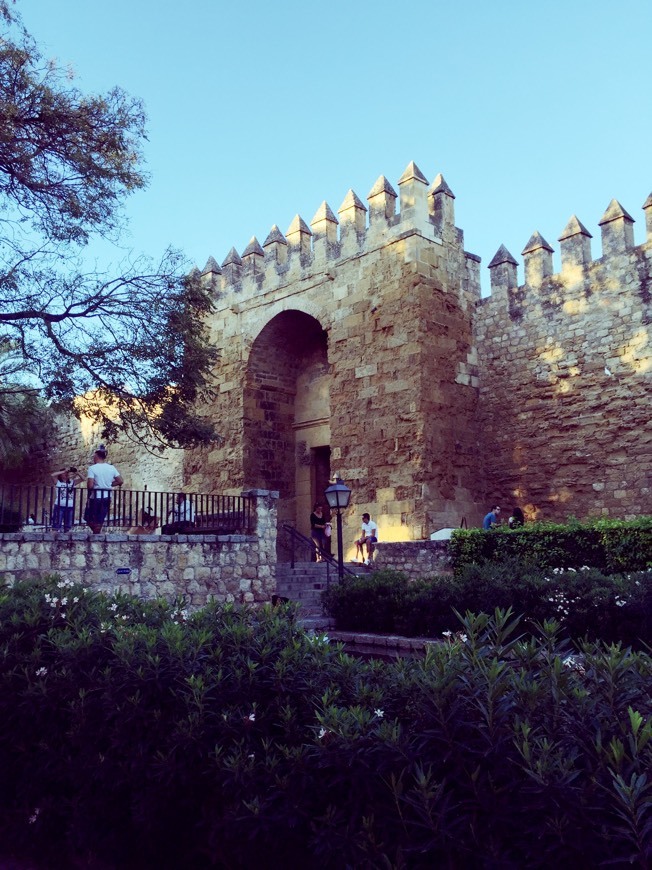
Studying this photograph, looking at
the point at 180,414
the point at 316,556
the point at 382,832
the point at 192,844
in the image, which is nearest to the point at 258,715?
the point at 192,844

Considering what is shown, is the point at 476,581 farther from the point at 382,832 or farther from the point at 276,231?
the point at 276,231

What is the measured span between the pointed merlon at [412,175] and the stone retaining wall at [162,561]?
730 centimetres

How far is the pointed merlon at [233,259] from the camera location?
18812 millimetres

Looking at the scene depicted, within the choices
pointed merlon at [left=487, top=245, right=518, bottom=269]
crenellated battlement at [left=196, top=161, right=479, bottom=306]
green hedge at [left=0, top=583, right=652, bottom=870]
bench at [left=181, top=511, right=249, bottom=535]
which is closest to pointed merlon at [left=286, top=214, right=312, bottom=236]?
crenellated battlement at [left=196, top=161, right=479, bottom=306]

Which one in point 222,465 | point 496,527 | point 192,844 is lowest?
point 192,844

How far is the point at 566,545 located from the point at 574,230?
22.5ft

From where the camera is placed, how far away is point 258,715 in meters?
2.76

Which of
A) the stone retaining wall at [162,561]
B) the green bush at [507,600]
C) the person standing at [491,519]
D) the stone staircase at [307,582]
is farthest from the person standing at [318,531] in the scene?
the green bush at [507,600]

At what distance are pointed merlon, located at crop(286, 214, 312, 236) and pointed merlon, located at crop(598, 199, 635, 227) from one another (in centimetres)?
655

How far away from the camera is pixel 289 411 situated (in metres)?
18.8

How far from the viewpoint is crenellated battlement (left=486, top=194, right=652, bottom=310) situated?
44.2 feet

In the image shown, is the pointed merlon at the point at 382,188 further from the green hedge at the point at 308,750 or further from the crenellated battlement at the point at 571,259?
the green hedge at the point at 308,750

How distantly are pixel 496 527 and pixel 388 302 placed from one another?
553 cm

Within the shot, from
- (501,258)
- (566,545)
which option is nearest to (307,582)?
(566,545)
